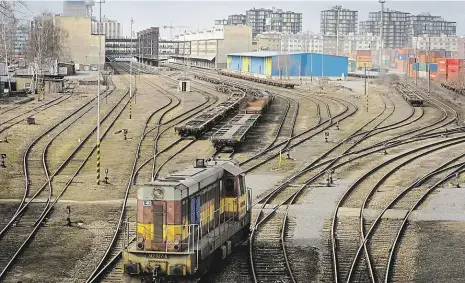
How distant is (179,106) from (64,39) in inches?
3093

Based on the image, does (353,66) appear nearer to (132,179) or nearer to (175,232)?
(132,179)

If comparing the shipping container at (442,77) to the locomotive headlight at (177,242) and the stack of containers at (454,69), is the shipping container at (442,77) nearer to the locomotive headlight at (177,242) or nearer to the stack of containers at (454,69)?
the stack of containers at (454,69)

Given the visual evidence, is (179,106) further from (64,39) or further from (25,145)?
(64,39)

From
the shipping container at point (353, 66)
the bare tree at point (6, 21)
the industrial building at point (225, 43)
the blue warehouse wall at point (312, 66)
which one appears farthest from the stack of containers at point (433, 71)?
the bare tree at point (6, 21)

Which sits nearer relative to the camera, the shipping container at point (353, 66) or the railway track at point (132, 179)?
the railway track at point (132, 179)

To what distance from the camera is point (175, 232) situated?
61.4 ft

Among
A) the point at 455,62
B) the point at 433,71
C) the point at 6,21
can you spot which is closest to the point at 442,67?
the point at 455,62

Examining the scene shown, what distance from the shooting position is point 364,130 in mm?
52969

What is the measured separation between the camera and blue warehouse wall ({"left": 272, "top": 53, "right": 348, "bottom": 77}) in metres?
128

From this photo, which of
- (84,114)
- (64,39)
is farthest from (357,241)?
(64,39)

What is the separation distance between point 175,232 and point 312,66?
113 metres

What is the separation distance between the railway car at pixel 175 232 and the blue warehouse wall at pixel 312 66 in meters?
108

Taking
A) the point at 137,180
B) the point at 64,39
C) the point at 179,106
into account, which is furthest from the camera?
the point at 64,39

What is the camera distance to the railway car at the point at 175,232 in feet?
59.7
